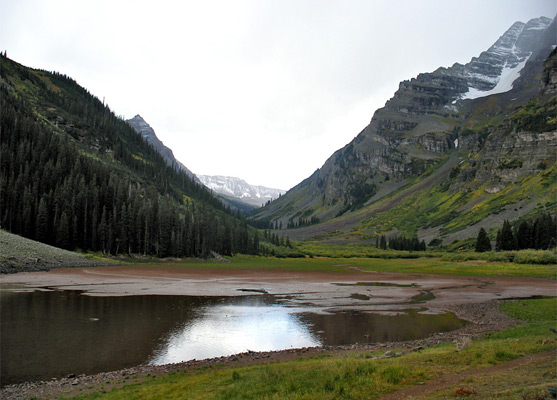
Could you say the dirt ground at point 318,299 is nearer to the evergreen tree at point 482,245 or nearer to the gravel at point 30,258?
the gravel at point 30,258

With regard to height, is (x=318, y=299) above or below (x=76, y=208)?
below

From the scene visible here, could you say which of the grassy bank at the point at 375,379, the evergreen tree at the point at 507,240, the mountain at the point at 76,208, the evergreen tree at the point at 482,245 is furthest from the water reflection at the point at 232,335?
the evergreen tree at the point at 482,245

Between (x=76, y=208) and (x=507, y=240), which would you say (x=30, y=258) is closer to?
(x=76, y=208)

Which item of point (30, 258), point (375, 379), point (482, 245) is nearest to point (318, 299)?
point (375, 379)

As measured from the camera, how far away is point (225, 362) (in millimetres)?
19781

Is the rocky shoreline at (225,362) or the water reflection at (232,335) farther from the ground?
the rocky shoreline at (225,362)

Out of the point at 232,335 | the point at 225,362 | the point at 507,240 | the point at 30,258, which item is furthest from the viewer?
the point at 507,240

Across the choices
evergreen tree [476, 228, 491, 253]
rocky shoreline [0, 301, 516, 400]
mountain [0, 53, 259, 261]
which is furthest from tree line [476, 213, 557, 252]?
mountain [0, 53, 259, 261]

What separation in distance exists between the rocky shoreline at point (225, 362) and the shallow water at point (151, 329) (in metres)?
1.24

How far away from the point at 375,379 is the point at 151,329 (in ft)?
63.8

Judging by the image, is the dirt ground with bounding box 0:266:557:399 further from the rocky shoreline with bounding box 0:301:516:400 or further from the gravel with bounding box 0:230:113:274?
the gravel with bounding box 0:230:113:274

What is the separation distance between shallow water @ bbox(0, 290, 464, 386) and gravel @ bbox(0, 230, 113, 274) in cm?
→ 2406

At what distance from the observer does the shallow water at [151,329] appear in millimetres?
19703

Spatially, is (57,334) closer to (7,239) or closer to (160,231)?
(7,239)
